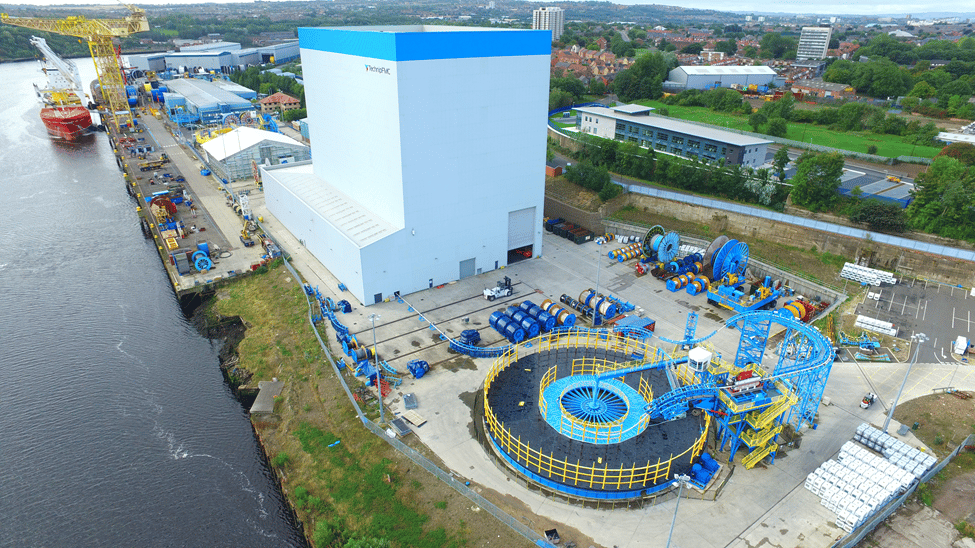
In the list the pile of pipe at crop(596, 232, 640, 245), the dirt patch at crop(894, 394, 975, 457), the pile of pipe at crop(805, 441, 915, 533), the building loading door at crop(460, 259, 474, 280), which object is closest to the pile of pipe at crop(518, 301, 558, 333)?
the building loading door at crop(460, 259, 474, 280)

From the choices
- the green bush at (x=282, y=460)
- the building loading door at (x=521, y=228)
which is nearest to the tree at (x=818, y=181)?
the building loading door at (x=521, y=228)

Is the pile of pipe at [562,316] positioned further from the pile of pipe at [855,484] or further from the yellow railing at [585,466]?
the pile of pipe at [855,484]

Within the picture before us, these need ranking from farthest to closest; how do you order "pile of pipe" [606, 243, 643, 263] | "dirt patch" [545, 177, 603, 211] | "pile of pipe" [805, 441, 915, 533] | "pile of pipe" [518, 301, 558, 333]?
"dirt patch" [545, 177, 603, 211]
"pile of pipe" [606, 243, 643, 263]
"pile of pipe" [518, 301, 558, 333]
"pile of pipe" [805, 441, 915, 533]

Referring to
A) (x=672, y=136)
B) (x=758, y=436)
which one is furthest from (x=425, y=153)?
(x=672, y=136)

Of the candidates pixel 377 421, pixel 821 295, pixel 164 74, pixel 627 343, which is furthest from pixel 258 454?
pixel 164 74

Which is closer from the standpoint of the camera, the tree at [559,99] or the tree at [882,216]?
the tree at [882,216]

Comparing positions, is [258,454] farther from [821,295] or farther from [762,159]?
[762,159]

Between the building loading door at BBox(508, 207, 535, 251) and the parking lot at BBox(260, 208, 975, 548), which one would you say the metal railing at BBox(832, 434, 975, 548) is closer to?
the parking lot at BBox(260, 208, 975, 548)
